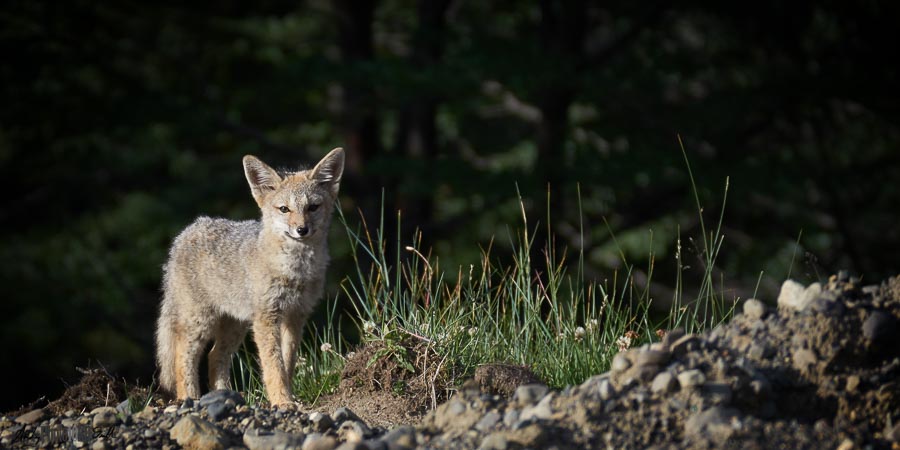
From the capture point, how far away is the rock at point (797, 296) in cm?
398

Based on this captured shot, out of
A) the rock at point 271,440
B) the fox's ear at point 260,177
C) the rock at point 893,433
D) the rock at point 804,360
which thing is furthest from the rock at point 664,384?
the fox's ear at point 260,177

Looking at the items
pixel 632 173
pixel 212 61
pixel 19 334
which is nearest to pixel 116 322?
pixel 19 334

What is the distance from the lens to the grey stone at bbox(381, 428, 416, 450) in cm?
365

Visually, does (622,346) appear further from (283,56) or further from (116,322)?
(283,56)

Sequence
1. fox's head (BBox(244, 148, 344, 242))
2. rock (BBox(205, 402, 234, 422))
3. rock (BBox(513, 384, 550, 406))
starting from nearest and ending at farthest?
rock (BBox(513, 384, 550, 406)) < rock (BBox(205, 402, 234, 422)) < fox's head (BBox(244, 148, 344, 242))

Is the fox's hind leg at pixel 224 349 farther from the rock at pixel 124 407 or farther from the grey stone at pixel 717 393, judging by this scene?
the grey stone at pixel 717 393

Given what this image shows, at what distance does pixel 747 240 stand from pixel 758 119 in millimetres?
2461

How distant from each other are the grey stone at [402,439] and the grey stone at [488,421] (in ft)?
0.80

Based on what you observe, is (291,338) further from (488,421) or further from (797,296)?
(797,296)

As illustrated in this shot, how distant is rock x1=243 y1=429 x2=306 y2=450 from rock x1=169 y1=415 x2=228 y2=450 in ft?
0.32

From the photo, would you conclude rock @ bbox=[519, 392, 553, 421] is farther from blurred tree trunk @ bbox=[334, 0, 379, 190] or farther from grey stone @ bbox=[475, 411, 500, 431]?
blurred tree trunk @ bbox=[334, 0, 379, 190]

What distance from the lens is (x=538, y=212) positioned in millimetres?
12547

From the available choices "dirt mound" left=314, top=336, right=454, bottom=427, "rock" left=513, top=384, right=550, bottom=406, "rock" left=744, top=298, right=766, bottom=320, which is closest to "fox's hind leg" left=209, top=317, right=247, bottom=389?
"dirt mound" left=314, top=336, right=454, bottom=427

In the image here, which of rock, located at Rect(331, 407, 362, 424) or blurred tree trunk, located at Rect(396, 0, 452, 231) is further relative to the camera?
blurred tree trunk, located at Rect(396, 0, 452, 231)
